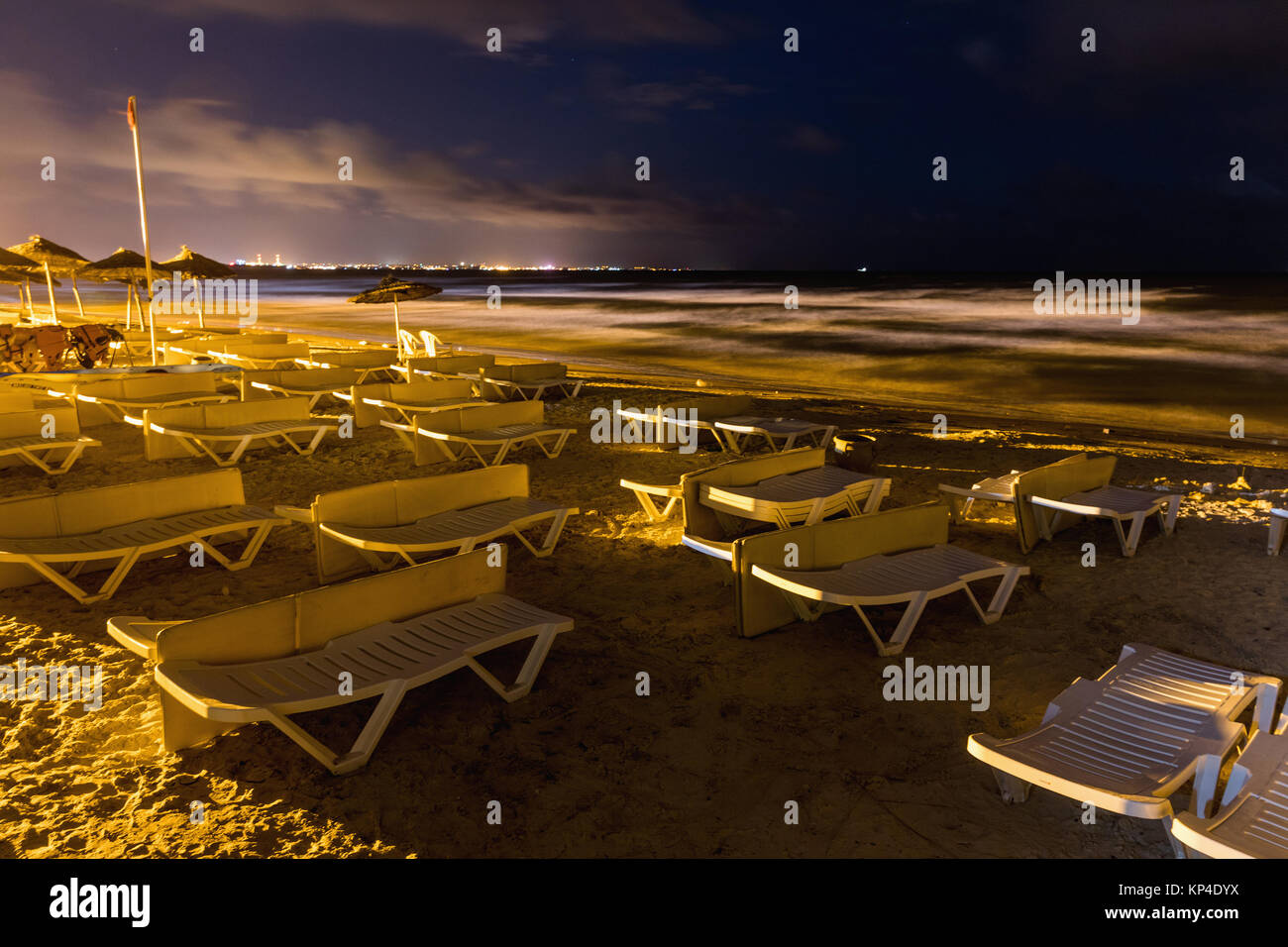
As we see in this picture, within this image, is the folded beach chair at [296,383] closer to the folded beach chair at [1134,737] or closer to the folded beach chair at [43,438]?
the folded beach chair at [43,438]

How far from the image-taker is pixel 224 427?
27.6 feet

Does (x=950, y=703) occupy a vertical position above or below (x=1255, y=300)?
below

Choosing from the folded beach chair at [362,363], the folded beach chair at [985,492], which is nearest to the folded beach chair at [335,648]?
the folded beach chair at [985,492]

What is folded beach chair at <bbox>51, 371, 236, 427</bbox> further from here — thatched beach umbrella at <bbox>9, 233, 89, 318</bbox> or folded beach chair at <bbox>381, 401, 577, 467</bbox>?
thatched beach umbrella at <bbox>9, 233, 89, 318</bbox>

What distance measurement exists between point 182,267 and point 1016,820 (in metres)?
18.1

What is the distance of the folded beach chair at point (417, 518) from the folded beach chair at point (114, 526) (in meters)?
0.42

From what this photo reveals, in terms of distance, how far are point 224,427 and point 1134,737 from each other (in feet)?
27.0

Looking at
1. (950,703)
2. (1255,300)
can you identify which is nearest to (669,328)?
(950,703)

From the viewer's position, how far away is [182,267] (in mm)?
16688

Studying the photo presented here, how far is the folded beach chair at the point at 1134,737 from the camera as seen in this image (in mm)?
2633

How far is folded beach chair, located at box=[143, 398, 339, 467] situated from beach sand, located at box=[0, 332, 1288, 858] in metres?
2.52

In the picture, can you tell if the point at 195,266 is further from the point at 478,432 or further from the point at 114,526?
the point at 114,526

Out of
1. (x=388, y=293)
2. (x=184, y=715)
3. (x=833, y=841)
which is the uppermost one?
(x=388, y=293)
